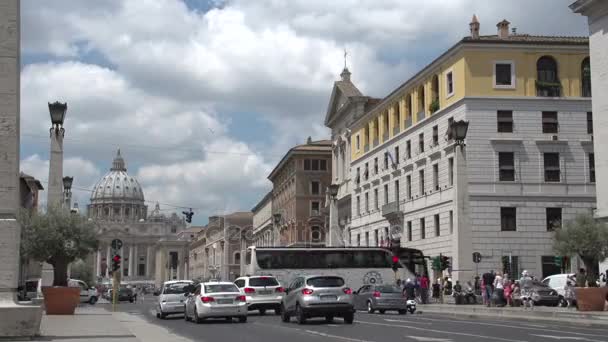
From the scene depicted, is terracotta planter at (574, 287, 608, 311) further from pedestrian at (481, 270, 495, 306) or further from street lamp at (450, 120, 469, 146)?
street lamp at (450, 120, 469, 146)

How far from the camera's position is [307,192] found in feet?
339

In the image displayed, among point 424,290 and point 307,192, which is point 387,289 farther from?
point 307,192

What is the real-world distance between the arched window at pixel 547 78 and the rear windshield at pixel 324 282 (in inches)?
1248

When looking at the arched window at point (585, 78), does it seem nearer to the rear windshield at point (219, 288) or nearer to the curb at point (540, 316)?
the curb at point (540, 316)

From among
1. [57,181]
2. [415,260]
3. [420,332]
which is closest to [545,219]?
[415,260]

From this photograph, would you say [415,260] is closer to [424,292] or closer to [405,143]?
[424,292]

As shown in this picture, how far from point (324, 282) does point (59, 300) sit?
10.2 meters

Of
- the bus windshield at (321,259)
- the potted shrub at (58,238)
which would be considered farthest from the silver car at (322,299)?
the bus windshield at (321,259)

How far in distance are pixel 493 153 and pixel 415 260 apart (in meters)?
8.55

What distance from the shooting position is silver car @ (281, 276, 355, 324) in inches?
A: 1046

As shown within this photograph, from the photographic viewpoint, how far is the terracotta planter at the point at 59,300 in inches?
1196

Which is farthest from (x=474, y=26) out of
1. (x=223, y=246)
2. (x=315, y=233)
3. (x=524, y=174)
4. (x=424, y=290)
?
(x=223, y=246)

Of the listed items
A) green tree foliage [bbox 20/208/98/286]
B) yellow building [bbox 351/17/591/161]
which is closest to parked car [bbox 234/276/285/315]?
green tree foliage [bbox 20/208/98/286]

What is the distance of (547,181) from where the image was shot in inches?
2143
